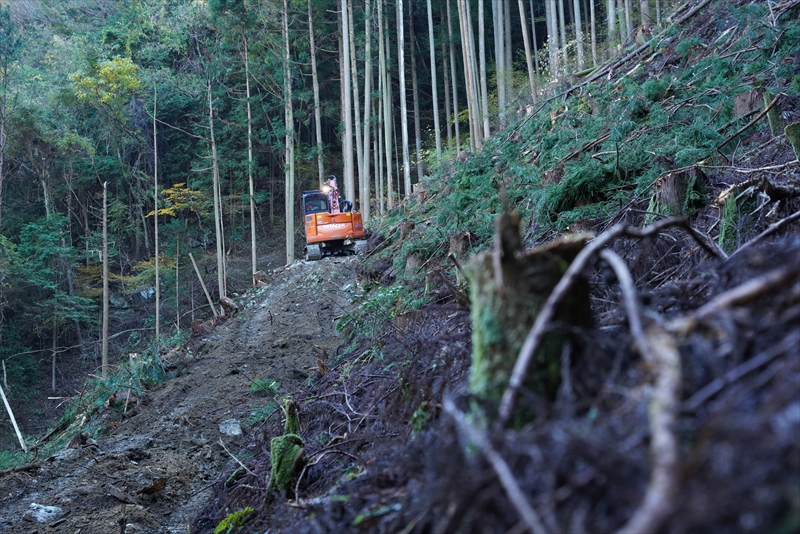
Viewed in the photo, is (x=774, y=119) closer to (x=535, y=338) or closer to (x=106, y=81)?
(x=535, y=338)

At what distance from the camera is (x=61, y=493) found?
5.87 m

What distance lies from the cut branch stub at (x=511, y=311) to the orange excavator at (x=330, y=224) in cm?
1651

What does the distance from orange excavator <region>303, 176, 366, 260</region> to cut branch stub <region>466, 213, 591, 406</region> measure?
1651 cm

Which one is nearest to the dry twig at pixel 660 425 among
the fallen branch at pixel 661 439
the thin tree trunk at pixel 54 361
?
the fallen branch at pixel 661 439

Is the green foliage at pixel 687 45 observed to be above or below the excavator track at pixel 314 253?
above

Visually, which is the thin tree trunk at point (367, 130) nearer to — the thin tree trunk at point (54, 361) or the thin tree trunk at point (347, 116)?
the thin tree trunk at point (347, 116)

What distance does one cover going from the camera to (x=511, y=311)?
1.39 meters

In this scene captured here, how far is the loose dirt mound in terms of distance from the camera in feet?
18.0

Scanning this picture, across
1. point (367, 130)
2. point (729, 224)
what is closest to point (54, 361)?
point (367, 130)

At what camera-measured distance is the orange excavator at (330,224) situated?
18.3 m

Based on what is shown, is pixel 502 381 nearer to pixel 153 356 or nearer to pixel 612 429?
pixel 612 429

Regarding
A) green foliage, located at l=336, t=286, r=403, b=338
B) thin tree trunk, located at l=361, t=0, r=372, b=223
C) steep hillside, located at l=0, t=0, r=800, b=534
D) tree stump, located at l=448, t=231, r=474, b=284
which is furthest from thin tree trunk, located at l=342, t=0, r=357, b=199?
tree stump, located at l=448, t=231, r=474, b=284

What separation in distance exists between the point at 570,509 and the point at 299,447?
2492 mm

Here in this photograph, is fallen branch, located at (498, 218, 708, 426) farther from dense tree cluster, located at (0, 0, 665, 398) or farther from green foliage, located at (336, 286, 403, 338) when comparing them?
dense tree cluster, located at (0, 0, 665, 398)
